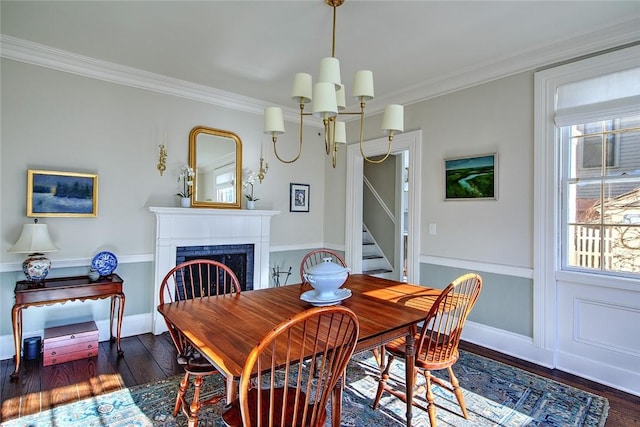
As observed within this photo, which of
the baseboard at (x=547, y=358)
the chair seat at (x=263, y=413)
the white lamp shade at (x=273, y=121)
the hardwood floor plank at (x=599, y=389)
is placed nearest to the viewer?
the chair seat at (x=263, y=413)

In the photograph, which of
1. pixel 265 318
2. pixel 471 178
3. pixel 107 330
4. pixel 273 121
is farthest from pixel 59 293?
pixel 471 178

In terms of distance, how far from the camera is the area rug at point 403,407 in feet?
6.67

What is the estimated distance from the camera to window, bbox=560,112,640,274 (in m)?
2.51

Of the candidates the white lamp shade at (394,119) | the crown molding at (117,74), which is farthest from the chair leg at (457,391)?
the crown molding at (117,74)

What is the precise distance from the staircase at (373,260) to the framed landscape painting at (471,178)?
209 cm

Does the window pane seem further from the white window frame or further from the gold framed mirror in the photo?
the gold framed mirror

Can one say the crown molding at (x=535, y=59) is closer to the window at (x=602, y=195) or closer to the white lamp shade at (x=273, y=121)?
the window at (x=602, y=195)

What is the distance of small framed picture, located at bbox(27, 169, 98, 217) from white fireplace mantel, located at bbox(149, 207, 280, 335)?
0.54 metres

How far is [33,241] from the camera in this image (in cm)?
272

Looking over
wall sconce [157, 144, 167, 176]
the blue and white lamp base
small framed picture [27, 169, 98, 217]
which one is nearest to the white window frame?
wall sconce [157, 144, 167, 176]

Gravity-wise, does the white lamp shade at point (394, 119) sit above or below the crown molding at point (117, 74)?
below

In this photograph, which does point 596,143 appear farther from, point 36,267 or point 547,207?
point 36,267

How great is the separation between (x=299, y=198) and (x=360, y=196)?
84cm

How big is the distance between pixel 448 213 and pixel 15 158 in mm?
3955
